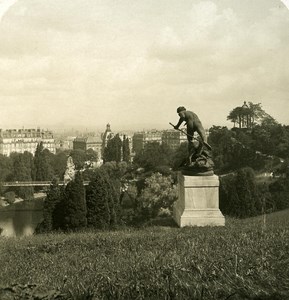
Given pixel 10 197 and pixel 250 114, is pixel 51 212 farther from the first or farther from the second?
pixel 10 197

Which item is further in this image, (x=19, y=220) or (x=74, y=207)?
(x=19, y=220)

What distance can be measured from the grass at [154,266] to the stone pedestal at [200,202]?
879 mm

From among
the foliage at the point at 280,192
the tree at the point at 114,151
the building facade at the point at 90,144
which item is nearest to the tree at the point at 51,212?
the foliage at the point at 280,192

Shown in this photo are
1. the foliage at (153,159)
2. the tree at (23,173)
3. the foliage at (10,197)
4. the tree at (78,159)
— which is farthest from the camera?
the tree at (78,159)

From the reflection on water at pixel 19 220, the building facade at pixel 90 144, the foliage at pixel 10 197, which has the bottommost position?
the reflection on water at pixel 19 220

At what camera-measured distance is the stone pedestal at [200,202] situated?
38.7 feet

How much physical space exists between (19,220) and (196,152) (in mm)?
50014

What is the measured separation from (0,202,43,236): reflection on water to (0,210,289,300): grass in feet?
128

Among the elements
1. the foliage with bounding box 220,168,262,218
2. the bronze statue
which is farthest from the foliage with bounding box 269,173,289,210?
the bronze statue

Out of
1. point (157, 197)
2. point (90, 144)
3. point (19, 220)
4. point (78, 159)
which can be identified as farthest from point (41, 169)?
point (90, 144)

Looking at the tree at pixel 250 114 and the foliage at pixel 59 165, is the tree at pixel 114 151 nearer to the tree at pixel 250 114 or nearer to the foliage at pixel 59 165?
the foliage at pixel 59 165

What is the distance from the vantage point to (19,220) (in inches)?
2303

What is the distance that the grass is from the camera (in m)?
4.84

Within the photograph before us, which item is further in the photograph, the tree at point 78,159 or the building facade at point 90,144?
the building facade at point 90,144
